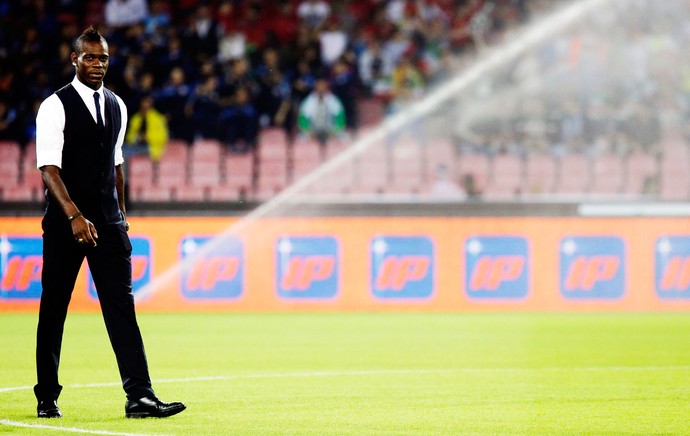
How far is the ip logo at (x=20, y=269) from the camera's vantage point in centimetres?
1642

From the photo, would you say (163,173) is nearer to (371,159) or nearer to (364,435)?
(371,159)

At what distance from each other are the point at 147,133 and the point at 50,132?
12.2 m

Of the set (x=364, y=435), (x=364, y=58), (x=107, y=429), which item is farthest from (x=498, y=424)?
(x=364, y=58)

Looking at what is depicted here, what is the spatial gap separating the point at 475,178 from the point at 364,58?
347cm

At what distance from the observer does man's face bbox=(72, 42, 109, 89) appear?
6.80m

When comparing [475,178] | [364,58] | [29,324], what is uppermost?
[364,58]

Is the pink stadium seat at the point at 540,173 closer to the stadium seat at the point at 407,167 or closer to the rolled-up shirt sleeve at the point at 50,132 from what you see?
the stadium seat at the point at 407,167

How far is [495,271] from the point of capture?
55.2 ft

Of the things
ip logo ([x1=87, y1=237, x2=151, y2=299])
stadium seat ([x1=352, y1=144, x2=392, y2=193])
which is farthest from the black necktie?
stadium seat ([x1=352, y1=144, x2=392, y2=193])

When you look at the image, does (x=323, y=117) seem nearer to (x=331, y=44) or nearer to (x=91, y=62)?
(x=331, y=44)

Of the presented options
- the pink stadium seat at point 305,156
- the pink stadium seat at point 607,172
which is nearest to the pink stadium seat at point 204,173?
the pink stadium seat at point 305,156

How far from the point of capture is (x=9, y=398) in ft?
26.7

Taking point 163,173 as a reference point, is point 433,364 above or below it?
below

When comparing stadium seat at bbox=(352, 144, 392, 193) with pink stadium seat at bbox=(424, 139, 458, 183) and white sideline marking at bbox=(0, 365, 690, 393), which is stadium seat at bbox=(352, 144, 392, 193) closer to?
pink stadium seat at bbox=(424, 139, 458, 183)
